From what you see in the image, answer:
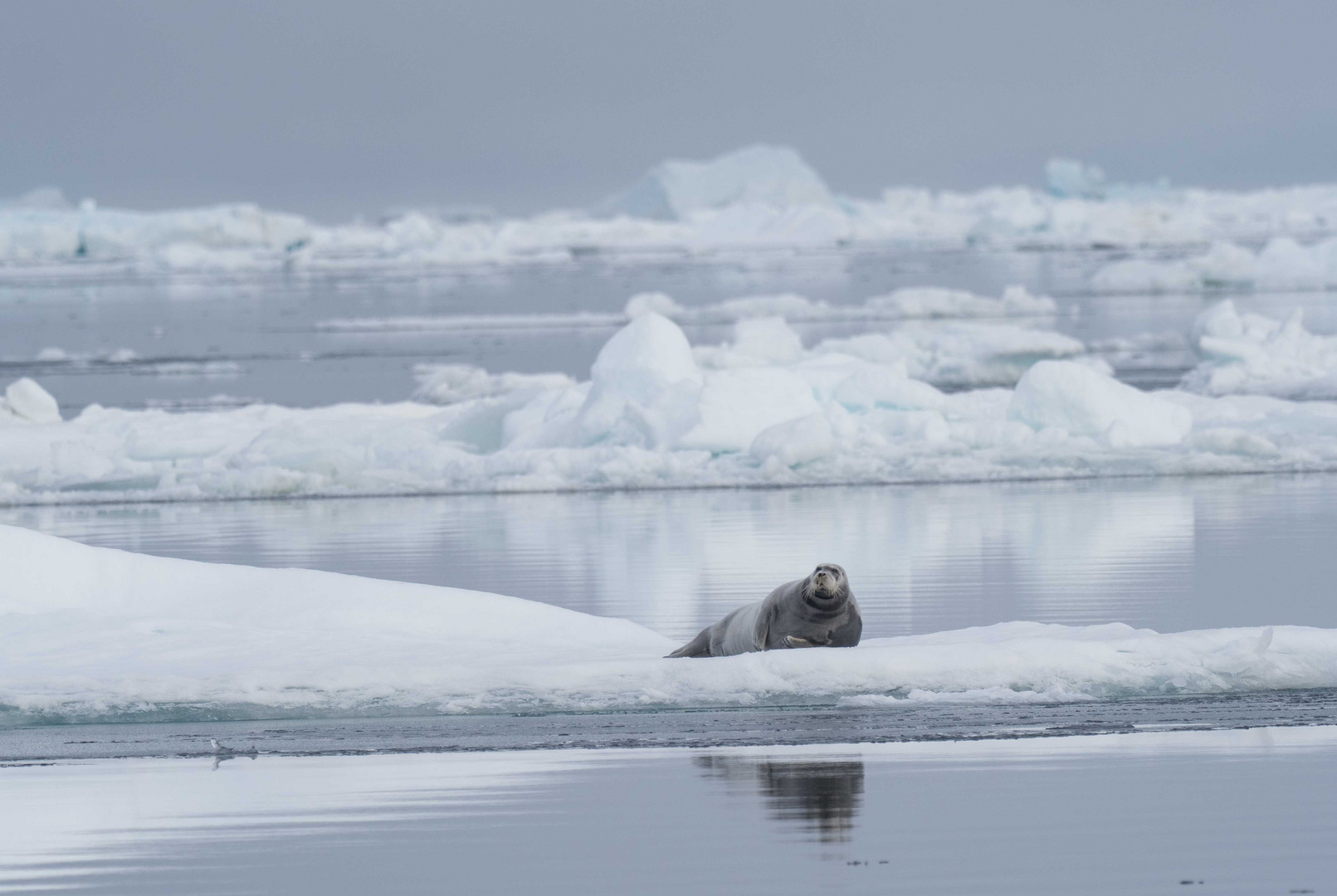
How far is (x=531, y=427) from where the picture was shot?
42.9ft

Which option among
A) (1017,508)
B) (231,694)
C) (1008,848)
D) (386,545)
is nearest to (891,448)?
(1017,508)

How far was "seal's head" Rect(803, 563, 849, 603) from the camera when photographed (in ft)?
18.3

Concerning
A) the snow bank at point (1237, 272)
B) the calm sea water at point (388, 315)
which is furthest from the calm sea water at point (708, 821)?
the snow bank at point (1237, 272)

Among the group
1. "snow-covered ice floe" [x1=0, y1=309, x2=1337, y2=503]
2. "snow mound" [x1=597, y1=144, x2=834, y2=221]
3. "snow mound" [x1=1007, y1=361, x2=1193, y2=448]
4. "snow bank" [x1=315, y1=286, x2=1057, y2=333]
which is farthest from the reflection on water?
"snow mound" [x1=597, y1=144, x2=834, y2=221]

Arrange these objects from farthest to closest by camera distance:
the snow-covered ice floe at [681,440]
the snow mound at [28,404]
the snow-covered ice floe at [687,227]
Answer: the snow-covered ice floe at [687,227]
the snow mound at [28,404]
the snow-covered ice floe at [681,440]

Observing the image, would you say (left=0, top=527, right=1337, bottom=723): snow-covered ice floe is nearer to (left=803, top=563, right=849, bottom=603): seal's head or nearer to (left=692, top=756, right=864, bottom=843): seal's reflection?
(left=803, top=563, right=849, bottom=603): seal's head

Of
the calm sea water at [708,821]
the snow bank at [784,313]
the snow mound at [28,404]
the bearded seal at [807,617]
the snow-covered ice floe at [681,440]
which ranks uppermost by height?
the snow bank at [784,313]

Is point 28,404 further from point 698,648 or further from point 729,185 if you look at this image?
point 729,185

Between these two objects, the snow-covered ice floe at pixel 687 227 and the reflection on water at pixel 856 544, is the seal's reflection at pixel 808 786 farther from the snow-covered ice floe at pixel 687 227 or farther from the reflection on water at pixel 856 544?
the snow-covered ice floe at pixel 687 227

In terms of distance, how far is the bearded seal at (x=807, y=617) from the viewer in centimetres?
566

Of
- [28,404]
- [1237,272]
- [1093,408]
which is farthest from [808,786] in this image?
[1237,272]

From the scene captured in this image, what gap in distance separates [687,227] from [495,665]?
235 ft

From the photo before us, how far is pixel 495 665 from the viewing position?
225 inches

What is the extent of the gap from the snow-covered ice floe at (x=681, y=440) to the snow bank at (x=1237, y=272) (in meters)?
22.2
